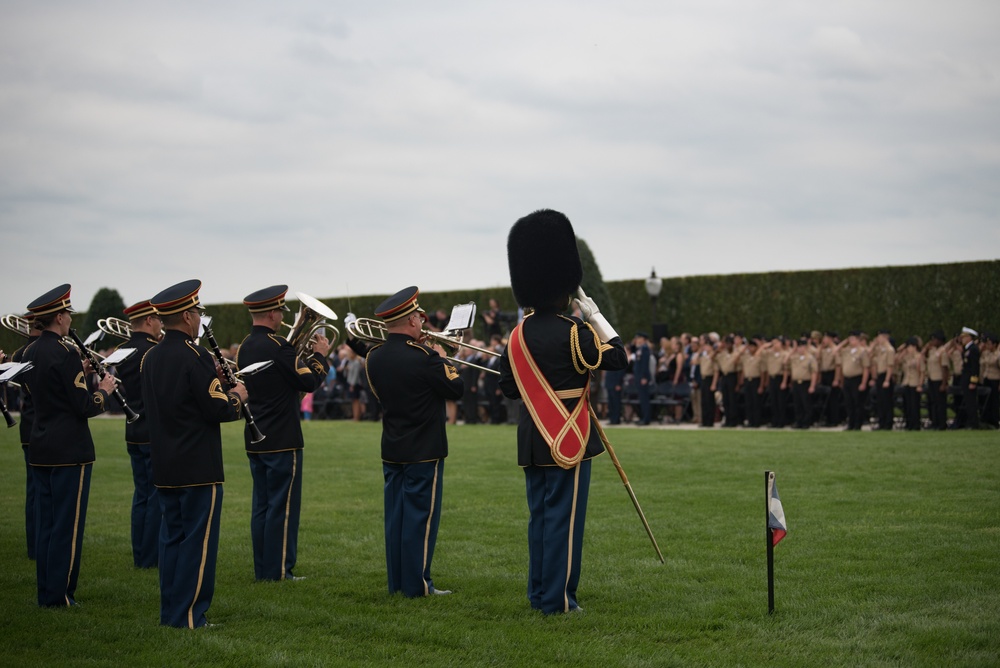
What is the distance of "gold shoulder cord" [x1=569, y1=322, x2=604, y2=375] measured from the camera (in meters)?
7.82

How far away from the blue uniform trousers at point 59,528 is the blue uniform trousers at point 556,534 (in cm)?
353

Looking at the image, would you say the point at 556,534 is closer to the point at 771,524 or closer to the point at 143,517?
the point at 771,524

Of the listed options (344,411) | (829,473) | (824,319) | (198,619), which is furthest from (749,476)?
(344,411)

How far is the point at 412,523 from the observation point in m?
8.57

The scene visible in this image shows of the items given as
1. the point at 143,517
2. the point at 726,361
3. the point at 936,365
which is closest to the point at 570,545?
the point at 143,517

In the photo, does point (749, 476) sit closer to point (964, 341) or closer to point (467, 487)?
point (467, 487)

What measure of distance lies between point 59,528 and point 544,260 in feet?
14.0

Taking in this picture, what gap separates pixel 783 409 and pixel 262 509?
16.6 metres

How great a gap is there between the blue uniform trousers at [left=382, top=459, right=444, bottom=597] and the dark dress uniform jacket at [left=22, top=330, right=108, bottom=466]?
239 cm

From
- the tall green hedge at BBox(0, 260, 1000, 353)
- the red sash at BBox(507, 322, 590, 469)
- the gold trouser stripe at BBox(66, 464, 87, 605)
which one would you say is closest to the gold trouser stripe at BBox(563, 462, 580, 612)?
the red sash at BBox(507, 322, 590, 469)

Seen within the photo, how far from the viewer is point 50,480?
855 cm

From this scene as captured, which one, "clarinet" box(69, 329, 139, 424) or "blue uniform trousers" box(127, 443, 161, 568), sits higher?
"clarinet" box(69, 329, 139, 424)

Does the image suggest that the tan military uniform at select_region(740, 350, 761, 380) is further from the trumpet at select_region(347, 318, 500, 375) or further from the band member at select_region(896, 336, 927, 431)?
the trumpet at select_region(347, 318, 500, 375)

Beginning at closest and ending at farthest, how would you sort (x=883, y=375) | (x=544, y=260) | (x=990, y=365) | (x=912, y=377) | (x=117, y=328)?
1. (x=544, y=260)
2. (x=117, y=328)
3. (x=990, y=365)
4. (x=912, y=377)
5. (x=883, y=375)
